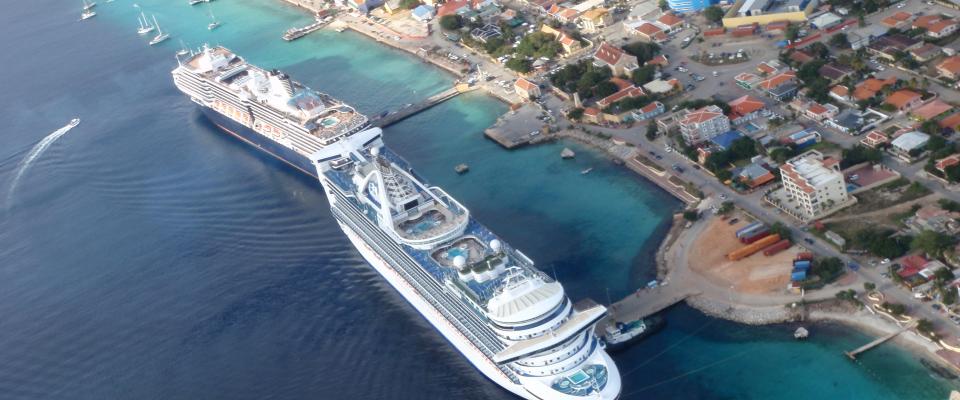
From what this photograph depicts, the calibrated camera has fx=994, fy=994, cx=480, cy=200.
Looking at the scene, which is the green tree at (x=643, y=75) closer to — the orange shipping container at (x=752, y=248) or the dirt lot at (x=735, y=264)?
the dirt lot at (x=735, y=264)

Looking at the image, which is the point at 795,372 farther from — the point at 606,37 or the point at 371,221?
the point at 606,37

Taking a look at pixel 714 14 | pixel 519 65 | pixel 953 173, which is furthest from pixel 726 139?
pixel 519 65

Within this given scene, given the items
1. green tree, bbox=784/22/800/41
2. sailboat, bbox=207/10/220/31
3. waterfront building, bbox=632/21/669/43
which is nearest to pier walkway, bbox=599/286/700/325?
green tree, bbox=784/22/800/41

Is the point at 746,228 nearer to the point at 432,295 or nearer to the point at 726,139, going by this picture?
the point at 726,139

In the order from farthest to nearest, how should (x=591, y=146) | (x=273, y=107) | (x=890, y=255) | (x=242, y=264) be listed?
(x=273, y=107), (x=591, y=146), (x=242, y=264), (x=890, y=255)

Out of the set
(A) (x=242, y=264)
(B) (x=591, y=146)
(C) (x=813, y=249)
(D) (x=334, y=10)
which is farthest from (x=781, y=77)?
(D) (x=334, y=10)
